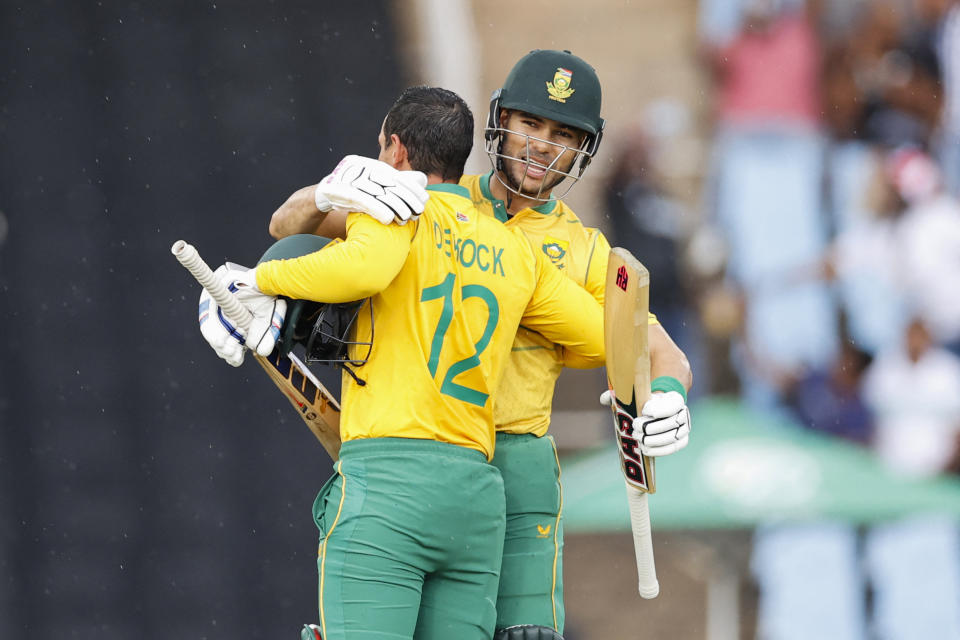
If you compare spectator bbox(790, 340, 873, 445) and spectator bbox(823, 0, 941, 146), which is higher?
spectator bbox(823, 0, 941, 146)

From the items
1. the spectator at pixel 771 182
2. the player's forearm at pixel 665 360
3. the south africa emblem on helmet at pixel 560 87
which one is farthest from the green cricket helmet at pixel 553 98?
the spectator at pixel 771 182

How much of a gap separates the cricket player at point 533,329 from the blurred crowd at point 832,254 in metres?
2.30

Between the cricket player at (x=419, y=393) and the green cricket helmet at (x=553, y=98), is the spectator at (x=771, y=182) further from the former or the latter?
the cricket player at (x=419, y=393)

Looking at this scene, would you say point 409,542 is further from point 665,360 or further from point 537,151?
point 537,151

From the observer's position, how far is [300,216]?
276 centimetres

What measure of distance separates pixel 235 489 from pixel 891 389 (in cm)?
255

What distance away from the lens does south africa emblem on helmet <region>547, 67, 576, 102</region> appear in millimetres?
2875

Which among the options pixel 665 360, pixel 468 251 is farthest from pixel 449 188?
pixel 665 360

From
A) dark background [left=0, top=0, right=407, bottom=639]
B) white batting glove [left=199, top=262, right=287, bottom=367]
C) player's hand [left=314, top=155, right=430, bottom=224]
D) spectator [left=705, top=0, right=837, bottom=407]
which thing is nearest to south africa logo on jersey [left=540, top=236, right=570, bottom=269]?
player's hand [left=314, top=155, right=430, bottom=224]

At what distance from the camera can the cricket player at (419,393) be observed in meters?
2.49

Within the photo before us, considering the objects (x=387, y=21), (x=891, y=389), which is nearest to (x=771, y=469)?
(x=891, y=389)

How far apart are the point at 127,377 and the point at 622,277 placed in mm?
2802

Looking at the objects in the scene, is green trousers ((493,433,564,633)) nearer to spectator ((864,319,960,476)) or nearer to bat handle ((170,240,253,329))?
bat handle ((170,240,253,329))

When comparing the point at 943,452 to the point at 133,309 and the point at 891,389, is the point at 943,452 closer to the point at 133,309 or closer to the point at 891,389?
the point at 891,389
